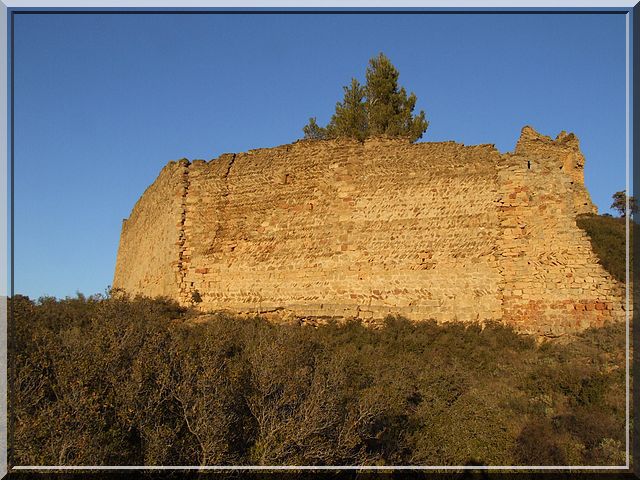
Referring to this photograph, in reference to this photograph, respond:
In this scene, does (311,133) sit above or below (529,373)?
above

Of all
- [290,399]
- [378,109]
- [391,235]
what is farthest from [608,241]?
[378,109]

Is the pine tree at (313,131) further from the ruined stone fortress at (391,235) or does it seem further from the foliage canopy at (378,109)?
the ruined stone fortress at (391,235)

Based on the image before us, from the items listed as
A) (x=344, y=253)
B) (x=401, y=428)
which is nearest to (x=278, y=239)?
(x=344, y=253)

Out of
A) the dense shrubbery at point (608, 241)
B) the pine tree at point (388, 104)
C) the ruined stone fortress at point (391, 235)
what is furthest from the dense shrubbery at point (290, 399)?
the pine tree at point (388, 104)

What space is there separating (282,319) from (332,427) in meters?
6.69

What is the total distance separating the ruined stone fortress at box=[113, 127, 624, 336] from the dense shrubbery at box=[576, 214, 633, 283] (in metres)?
0.18

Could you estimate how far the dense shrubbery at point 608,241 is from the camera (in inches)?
473

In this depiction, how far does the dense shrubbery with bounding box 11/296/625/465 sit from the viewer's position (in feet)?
20.7

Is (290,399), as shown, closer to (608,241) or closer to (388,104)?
(608,241)

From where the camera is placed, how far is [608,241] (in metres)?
12.3

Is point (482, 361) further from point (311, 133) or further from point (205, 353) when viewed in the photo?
point (311, 133)

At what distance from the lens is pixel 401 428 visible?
858 cm

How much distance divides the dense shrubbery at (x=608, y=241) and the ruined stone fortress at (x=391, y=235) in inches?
6.9

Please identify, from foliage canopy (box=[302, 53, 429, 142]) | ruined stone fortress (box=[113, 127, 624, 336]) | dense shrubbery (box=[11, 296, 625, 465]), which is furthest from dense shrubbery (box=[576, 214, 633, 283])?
foliage canopy (box=[302, 53, 429, 142])
